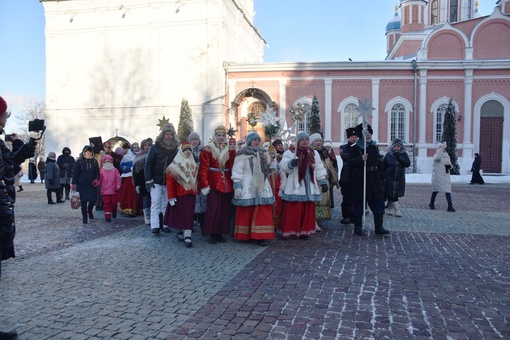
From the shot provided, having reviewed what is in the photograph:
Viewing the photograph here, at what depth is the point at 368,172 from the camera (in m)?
8.38

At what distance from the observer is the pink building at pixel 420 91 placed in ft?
93.9

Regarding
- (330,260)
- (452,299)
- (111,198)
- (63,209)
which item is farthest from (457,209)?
(63,209)

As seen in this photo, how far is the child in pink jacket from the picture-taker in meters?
10.5

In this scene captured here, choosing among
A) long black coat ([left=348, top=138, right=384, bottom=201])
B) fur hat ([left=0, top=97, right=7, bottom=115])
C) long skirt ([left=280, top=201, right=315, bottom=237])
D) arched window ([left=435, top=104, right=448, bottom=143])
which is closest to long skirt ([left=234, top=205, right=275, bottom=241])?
long skirt ([left=280, top=201, right=315, bottom=237])

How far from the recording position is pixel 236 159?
7.68m

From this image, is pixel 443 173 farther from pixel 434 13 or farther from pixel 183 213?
pixel 434 13

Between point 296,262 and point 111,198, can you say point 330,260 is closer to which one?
point 296,262

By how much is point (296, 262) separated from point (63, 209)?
9086 millimetres

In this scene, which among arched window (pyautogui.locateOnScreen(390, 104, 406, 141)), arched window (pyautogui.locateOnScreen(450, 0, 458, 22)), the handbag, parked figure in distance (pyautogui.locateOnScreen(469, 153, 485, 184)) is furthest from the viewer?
arched window (pyautogui.locateOnScreen(450, 0, 458, 22))

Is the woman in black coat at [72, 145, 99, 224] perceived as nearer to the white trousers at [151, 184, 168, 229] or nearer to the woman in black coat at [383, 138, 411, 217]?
the white trousers at [151, 184, 168, 229]

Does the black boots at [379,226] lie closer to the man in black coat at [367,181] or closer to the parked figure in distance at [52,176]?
the man in black coat at [367,181]

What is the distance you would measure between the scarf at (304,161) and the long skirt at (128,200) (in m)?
4.96

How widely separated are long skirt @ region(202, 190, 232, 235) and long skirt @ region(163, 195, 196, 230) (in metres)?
0.29

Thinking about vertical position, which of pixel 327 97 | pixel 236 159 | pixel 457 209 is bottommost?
pixel 457 209
